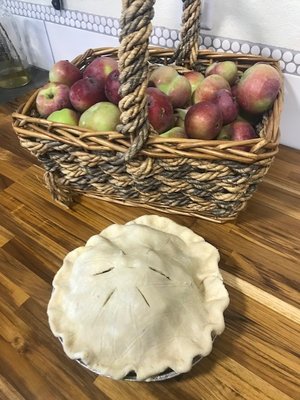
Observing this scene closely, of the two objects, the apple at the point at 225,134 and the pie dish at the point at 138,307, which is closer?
the pie dish at the point at 138,307

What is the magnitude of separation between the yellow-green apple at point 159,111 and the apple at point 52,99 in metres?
0.18

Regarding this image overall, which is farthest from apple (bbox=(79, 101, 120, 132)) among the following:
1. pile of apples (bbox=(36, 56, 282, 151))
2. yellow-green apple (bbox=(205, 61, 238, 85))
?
yellow-green apple (bbox=(205, 61, 238, 85))

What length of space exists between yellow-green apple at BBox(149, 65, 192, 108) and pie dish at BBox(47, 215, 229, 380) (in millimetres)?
284

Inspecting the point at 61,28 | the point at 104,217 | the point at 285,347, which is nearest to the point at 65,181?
the point at 104,217

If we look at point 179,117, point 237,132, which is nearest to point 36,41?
point 179,117

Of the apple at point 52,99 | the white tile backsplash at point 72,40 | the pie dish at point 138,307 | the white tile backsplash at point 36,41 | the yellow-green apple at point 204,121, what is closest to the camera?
the pie dish at point 138,307

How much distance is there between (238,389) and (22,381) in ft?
0.95

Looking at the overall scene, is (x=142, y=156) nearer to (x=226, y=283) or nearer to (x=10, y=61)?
(x=226, y=283)

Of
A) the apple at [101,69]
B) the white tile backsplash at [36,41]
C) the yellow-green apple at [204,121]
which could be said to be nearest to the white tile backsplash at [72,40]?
the white tile backsplash at [36,41]

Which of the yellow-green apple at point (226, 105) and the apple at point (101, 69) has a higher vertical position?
the apple at point (101, 69)

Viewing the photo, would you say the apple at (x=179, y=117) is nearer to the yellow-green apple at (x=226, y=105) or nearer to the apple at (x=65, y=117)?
the yellow-green apple at (x=226, y=105)

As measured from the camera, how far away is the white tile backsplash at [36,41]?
1163 millimetres

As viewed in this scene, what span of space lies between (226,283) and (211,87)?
363 mm

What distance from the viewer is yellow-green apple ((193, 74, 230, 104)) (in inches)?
24.4
